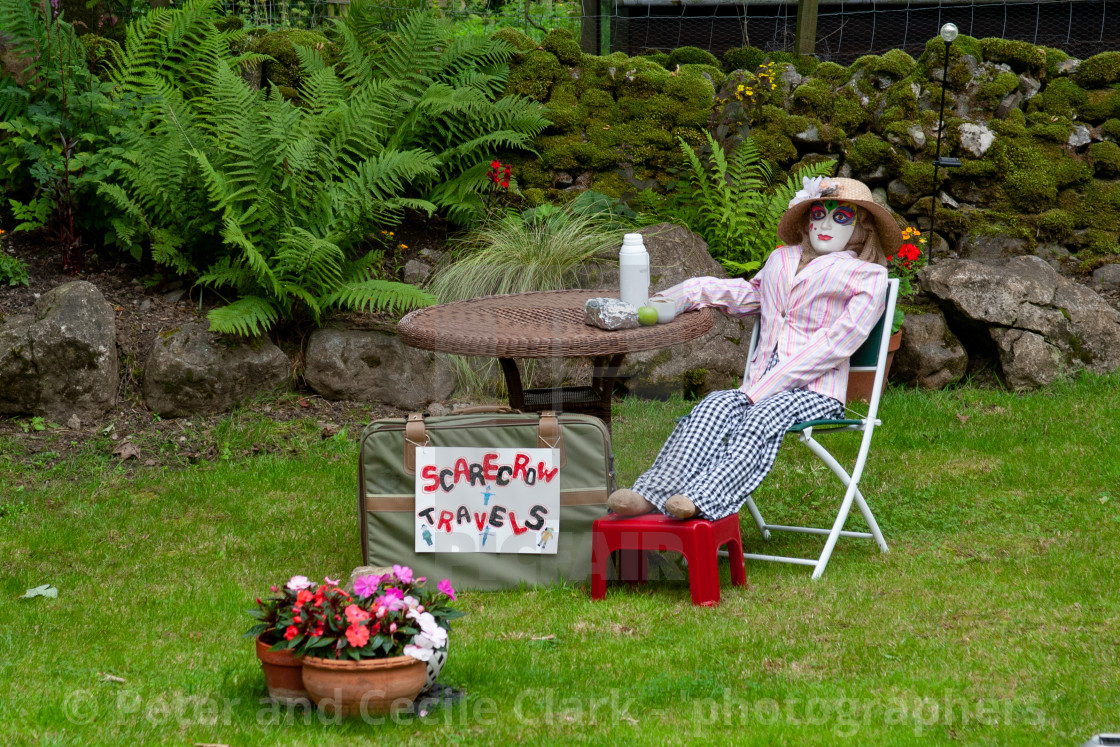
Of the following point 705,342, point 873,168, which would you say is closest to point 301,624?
point 705,342

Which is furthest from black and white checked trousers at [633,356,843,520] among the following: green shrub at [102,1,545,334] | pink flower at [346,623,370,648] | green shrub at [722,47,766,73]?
green shrub at [722,47,766,73]

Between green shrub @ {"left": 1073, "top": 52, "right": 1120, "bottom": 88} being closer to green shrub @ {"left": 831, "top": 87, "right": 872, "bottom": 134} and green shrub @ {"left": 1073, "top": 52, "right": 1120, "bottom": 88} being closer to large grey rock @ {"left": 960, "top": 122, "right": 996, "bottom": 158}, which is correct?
large grey rock @ {"left": 960, "top": 122, "right": 996, "bottom": 158}

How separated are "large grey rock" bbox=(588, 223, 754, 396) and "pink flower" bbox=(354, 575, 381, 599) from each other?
371 cm

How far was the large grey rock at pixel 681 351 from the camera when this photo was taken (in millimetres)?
6520

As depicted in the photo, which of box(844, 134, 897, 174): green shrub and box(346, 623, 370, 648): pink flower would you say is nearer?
box(346, 623, 370, 648): pink flower

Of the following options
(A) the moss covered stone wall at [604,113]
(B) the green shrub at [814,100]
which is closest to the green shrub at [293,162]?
(A) the moss covered stone wall at [604,113]

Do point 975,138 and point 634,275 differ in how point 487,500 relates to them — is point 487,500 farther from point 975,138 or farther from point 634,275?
point 975,138

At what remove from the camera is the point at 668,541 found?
3762 millimetres

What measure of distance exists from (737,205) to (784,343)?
3039mm

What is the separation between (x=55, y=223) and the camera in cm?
668

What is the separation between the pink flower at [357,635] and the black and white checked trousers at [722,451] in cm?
134

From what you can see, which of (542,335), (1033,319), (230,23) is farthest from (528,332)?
(230,23)

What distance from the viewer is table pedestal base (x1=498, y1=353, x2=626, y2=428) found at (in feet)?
14.5

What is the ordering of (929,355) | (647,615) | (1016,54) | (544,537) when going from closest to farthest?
1. (647,615)
2. (544,537)
3. (929,355)
4. (1016,54)
